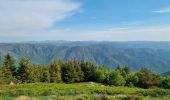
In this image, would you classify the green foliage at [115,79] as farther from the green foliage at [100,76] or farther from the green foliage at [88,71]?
the green foliage at [88,71]

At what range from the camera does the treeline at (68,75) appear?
92.4 meters

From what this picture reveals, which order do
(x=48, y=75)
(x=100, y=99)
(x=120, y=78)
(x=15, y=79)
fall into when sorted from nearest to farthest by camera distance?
1. (x=100, y=99)
2. (x=15, y=79)
3. (x=48, y=75)
4. (x=120, y=78)

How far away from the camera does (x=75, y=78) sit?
107m

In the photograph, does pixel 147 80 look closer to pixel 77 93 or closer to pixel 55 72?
pixel 55 72

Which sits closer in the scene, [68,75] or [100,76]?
[68,75]

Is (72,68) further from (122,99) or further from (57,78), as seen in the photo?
(122,99)

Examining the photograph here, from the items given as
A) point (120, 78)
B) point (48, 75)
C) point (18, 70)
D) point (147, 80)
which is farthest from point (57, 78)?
point (147, 80)

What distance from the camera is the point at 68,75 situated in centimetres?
10756

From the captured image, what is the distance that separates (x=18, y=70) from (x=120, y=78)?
1280 inches

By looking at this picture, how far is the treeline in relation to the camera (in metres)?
92.4

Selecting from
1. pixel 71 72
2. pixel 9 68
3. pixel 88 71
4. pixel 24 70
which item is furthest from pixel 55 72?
pixel 9 68

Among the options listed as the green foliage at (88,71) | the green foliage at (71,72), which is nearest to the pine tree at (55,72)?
the green foliage at (71,72)

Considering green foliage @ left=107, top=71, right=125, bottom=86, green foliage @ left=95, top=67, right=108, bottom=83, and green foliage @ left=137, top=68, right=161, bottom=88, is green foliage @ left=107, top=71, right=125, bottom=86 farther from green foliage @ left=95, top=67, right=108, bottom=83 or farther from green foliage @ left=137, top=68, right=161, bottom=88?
green foliage @ left=137, top=68, right=161, bottom=88

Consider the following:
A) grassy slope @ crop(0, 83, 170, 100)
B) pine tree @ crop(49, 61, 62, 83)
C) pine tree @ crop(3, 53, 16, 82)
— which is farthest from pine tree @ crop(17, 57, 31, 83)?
grassy slope @ crop(0, 83, 170, 100)
